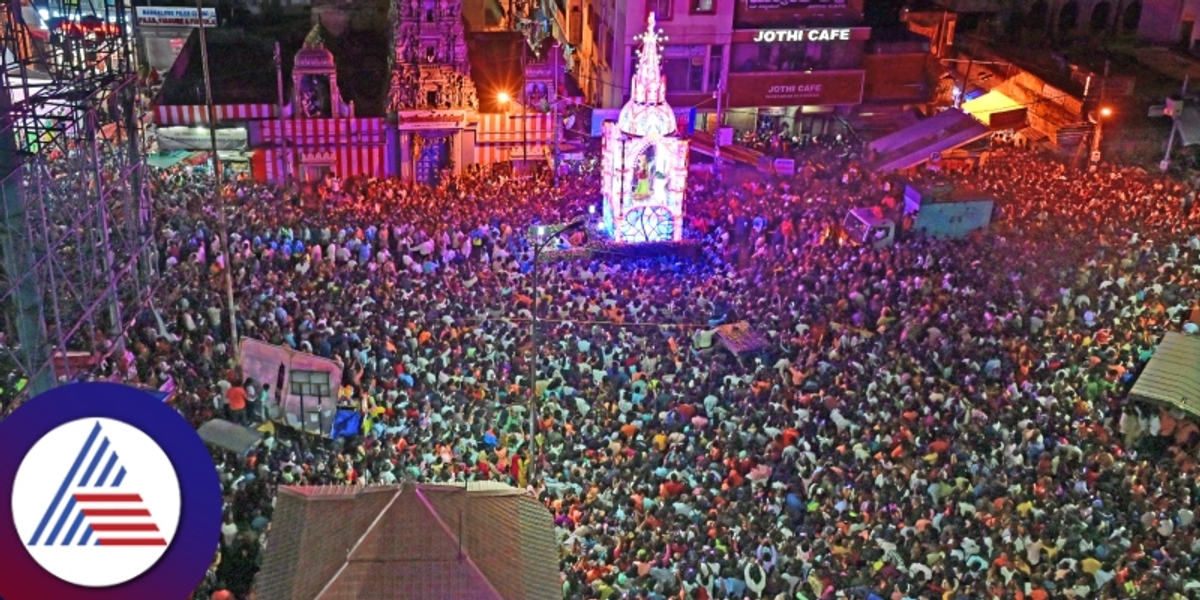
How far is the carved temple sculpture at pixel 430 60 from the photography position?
3177cm

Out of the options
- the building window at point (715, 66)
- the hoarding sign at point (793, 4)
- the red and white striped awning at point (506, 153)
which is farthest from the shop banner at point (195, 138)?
the hoarding sign at point (793, 4)

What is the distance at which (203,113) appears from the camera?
32.3 metres

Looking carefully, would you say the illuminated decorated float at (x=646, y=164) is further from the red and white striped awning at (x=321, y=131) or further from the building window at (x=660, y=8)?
the red and white striped awning at (x=321, y=131)

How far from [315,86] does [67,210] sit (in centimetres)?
1245

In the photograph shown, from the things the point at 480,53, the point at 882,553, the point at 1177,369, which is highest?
the point at 480,53

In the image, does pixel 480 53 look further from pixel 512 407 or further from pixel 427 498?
pixel 427 498

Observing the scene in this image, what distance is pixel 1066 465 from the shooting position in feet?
58.6

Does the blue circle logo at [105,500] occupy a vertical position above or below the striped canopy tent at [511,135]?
above

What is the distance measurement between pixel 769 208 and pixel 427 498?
16.9 meters

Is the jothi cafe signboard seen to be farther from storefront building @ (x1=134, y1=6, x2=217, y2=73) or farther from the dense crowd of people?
storefront building @ (x1=134, y1=6, x2=217, y2=73)

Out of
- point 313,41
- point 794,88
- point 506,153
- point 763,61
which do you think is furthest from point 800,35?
point 313,41

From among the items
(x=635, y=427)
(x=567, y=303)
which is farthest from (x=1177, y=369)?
(x=567, y=303)

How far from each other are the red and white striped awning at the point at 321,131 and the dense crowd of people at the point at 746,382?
357 cm

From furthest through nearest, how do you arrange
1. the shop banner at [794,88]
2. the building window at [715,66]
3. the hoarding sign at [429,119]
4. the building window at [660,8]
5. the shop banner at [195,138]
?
the shop banner at [794,88], the building window at [715,66], the building window at [660,8], the hoarding sign at [429,119], the shop banner at [195,138]
